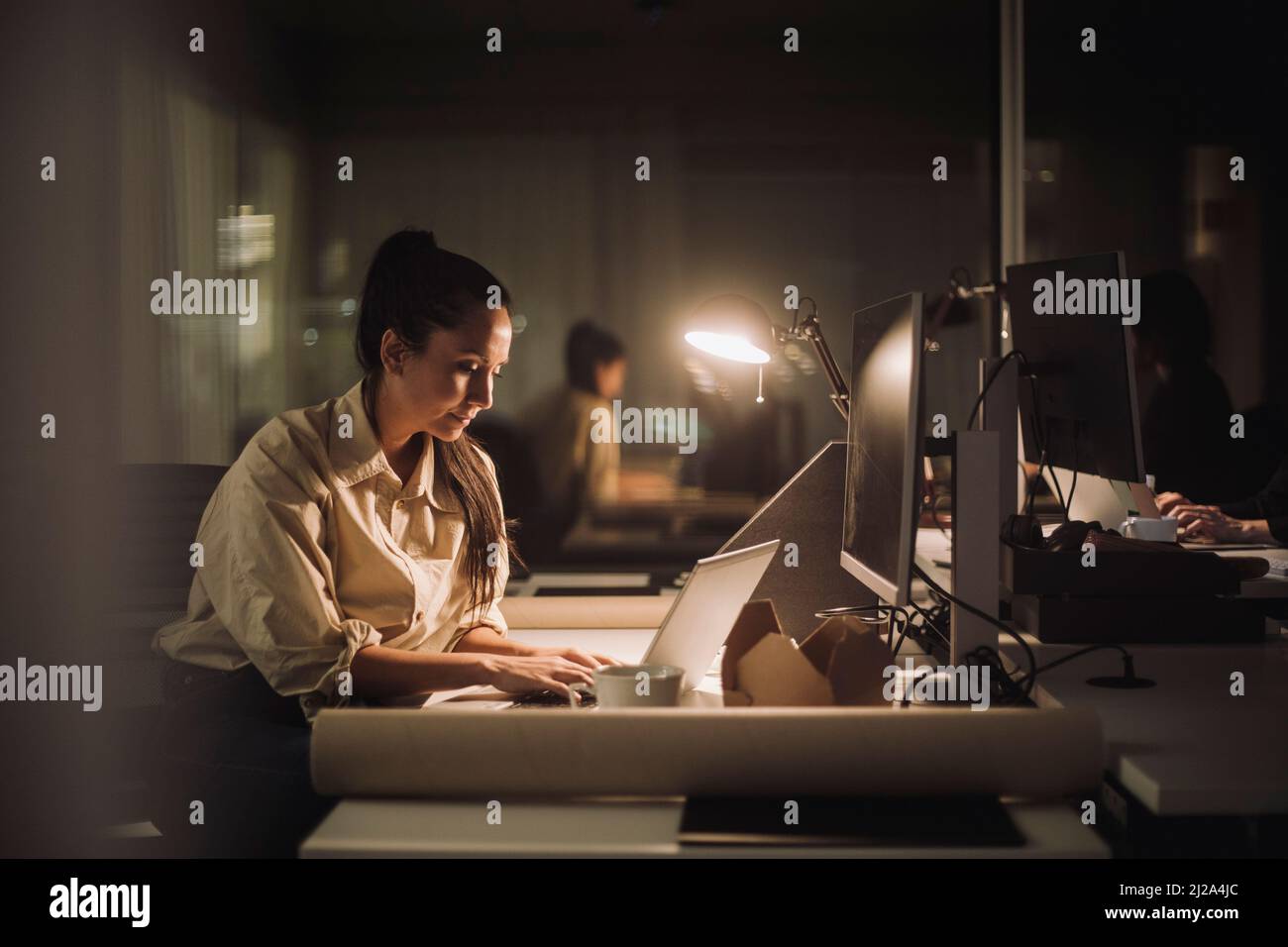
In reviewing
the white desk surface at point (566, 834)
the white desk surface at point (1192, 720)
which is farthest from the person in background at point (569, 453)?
the white desk surface at point (566, 834)

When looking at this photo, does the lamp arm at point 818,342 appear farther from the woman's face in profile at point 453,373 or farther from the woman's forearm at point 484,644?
the woman's forearm at point 484,644

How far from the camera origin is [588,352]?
388 cm

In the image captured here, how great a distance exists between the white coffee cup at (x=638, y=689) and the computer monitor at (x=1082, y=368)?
29.9 inches

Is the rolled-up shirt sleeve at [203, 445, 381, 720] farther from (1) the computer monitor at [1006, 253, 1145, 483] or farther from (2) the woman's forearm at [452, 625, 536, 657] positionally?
(1) the computer monitor at [1006, 253, 1145, 483]

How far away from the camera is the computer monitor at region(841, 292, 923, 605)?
1.16 m

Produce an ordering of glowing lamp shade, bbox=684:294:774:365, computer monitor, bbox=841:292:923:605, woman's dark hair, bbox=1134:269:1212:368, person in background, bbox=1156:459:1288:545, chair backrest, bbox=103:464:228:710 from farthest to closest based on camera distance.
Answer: woman's dark hair, bbox=1134:269:1212:368
person in background, bbox=1156:459:1288:545
chair backrest, bbox=103:464:228:710
glowing lamp shade, bbox=684:294:774:365
computer monitor, bbox=841:292:923:605

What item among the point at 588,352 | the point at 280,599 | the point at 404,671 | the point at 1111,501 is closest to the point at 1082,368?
the point at 1111,501

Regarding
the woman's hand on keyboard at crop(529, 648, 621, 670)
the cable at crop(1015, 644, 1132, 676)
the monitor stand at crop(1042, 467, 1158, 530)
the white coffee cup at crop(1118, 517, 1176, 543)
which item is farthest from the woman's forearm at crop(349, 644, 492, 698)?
the monitor stand at crop(1042, 467, 1158, 530)

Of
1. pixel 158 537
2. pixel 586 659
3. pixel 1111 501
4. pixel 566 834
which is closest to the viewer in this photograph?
pixel 566 834

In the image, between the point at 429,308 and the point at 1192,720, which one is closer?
the point at 1192,720

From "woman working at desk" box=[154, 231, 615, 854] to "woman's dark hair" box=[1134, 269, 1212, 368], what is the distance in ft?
7.05

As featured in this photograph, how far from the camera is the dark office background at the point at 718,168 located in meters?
3.70

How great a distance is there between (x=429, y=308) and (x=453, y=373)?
11cm

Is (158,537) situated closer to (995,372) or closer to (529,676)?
(529,676)
